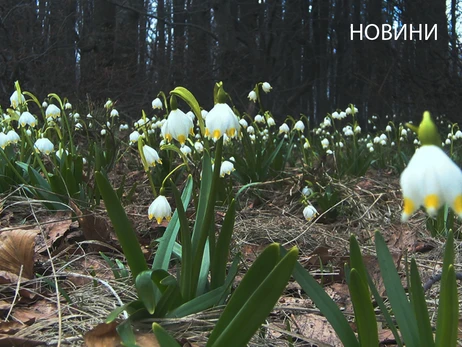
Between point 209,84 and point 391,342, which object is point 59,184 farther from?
point 209,84

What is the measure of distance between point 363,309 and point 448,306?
161mm

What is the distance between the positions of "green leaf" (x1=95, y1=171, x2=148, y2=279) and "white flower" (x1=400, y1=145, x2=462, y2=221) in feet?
2.43

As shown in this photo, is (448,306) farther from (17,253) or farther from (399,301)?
(17,253)

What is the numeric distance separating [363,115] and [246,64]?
5.62m

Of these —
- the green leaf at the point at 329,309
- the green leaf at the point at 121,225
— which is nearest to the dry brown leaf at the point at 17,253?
the green leaf at the point at 121,225

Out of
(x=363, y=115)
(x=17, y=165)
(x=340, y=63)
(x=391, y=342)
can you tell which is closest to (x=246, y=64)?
(x=340, y=63)

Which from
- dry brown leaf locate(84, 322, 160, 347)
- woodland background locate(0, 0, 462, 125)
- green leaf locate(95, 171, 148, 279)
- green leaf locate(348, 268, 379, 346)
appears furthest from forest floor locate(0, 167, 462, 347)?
woodland background locate(0, 0, 462, 125)

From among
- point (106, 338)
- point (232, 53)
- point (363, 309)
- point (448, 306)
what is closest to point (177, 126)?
point (106, 338)

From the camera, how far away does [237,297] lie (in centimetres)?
108

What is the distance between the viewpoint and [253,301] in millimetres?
968

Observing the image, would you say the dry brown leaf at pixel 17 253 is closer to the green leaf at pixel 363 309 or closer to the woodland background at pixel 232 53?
the green leaf at pixel 363 309

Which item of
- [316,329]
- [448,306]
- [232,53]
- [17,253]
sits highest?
[232,53]

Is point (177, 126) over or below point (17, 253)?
over

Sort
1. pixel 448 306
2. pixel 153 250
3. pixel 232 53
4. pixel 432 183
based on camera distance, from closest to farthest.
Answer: pixel 432 183 → pixel 448 306 → pixel 153 250 → pixel 232 53
